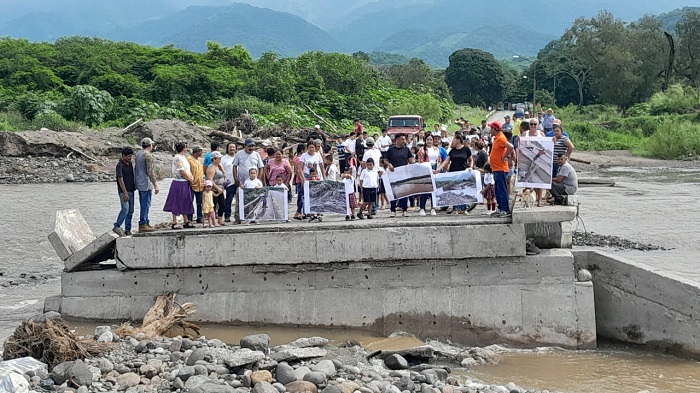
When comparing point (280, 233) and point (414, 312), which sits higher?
point (280, 233)

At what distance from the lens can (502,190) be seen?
44.8 feet

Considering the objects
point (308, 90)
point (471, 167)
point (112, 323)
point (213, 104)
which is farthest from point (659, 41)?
point (112, 323)

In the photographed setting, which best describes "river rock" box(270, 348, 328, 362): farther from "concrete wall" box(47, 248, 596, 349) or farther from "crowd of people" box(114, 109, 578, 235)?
"crowd of people" box(114, 109, 578, 235)

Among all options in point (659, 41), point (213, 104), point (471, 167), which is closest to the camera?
point (471, 167)

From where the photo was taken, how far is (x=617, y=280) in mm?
13414

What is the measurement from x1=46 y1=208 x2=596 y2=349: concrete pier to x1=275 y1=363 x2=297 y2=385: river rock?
3086mm

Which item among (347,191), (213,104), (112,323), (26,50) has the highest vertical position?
(26,50)

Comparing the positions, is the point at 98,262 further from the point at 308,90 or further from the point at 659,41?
the point at 659,41

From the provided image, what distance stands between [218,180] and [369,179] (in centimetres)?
282

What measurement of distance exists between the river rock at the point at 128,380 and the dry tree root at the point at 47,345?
39.6 inches

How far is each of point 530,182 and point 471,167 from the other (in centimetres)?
232

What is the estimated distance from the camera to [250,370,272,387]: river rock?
9625 millimetres

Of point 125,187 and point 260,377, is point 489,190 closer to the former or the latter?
point 125,187

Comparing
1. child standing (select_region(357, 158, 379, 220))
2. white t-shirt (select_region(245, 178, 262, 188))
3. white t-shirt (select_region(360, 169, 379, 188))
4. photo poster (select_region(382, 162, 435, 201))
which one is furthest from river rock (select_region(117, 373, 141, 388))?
photo poster (select_region(382, 162, 435, 201))
